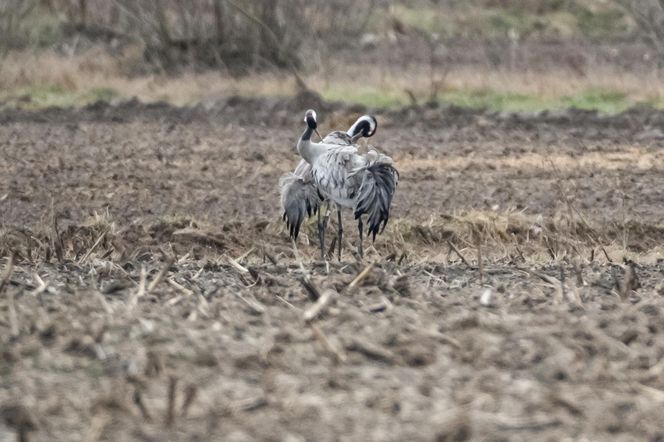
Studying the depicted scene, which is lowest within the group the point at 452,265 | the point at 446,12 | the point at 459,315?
the point at 446,12

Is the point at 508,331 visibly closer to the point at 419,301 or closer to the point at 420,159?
the point at 419,301

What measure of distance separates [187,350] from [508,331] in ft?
4.57

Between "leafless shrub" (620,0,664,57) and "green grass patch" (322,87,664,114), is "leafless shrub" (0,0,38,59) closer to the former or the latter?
"green grass patch" (322,87,664,114)

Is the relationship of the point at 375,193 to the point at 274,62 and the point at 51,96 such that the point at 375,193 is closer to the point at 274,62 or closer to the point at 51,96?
the point at 51,96

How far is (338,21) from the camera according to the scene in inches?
1196

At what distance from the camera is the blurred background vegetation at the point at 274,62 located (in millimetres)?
23828

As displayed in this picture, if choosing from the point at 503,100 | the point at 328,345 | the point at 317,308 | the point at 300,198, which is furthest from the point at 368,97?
the point at 328,345

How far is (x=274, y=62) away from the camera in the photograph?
26.4 m

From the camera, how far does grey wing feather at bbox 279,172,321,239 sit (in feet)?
39.6

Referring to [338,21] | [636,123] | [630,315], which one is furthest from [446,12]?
[630,315]

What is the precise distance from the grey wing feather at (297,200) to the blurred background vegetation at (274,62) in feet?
34.5

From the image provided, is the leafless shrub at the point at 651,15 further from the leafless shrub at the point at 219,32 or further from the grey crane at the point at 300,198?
the grey crane at the point at 300,198

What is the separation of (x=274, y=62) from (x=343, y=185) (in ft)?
48.8

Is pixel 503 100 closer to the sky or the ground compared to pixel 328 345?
closer to the ground
